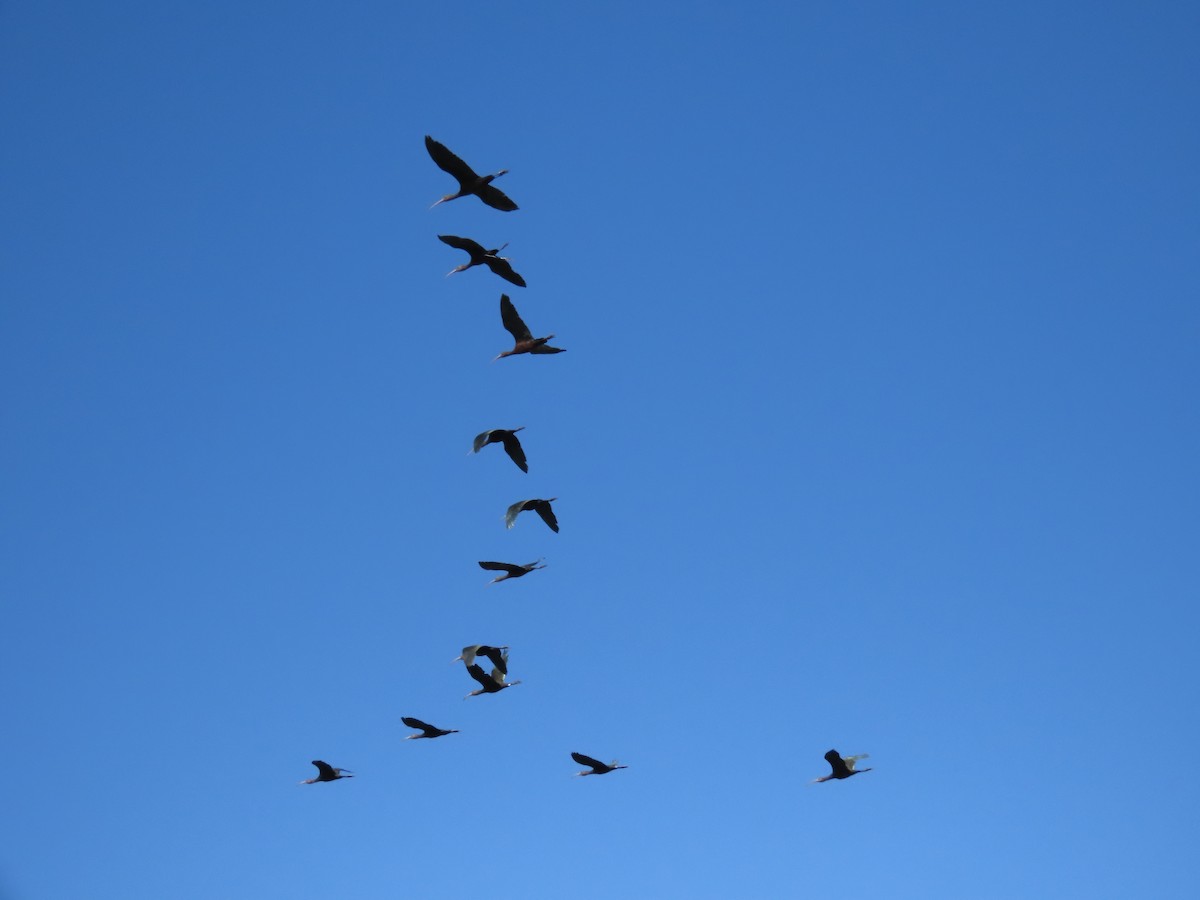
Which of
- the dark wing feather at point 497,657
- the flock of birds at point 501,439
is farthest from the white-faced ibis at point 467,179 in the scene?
the dark wing feather at point 497,657

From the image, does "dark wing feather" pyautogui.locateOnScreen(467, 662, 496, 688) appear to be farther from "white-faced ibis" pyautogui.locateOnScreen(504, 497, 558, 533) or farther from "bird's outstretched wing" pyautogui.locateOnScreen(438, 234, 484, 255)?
"bird's outstretched wing" pyautogui.locateOnScreen(438, 234, 484, 255)

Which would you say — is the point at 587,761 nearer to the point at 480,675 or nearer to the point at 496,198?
the point at 480,675

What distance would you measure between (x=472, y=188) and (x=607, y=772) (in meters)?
19.4

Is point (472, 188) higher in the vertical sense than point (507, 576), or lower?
higher

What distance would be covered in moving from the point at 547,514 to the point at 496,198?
1001cm

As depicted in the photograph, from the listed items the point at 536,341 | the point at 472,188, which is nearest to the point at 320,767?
the point at 536,341

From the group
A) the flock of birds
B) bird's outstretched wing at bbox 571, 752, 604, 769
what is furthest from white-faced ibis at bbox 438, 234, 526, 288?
bird's outstretched wing at bbox 571, 752, 604, 769

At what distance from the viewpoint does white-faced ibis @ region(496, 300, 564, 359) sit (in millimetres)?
45312

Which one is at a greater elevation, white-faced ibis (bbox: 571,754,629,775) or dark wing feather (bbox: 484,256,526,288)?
dark wing feather (bbox: 484,256,526,288)

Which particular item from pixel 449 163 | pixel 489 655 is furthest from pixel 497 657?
pixel 449 163

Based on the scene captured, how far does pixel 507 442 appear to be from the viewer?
45906mm

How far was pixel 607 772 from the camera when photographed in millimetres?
48031

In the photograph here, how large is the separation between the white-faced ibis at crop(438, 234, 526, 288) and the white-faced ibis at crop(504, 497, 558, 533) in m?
6.75

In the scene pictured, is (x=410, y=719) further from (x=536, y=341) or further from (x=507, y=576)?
(x=536, y=341)
